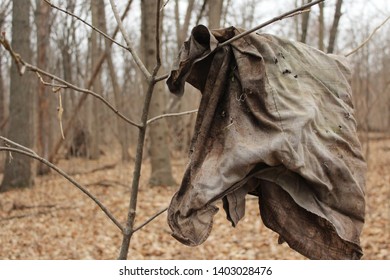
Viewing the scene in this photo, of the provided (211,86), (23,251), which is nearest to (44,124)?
(23,251)

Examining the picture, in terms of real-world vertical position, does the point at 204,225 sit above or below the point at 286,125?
below

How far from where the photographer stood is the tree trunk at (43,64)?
9539 mm

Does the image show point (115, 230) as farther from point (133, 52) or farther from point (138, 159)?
point (133, 52)

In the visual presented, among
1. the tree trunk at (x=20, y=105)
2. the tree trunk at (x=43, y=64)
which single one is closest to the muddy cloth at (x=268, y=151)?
the tree trunk at (x=20, y=105)

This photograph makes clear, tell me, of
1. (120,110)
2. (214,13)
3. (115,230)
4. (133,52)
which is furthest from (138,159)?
(120,110)

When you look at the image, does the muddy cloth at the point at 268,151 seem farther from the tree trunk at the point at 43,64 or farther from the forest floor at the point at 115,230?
the tree trunk at the point at 43,64

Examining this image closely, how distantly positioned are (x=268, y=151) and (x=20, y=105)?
810cm

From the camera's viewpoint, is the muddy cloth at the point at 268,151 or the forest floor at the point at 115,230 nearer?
the muddy cloth at the point at 268,151

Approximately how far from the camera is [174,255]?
525cm

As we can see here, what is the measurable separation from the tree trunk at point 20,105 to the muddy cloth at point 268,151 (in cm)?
748

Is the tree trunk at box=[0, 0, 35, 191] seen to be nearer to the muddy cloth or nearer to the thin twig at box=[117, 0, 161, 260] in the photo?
the thin twig at box=[117, 0, 161, 260]

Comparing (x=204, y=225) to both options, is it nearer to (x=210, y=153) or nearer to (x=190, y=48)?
(x=210, y=153)

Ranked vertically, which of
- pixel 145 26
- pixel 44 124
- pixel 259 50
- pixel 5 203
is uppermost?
pixel 145 26

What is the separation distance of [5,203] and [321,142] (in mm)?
6988
